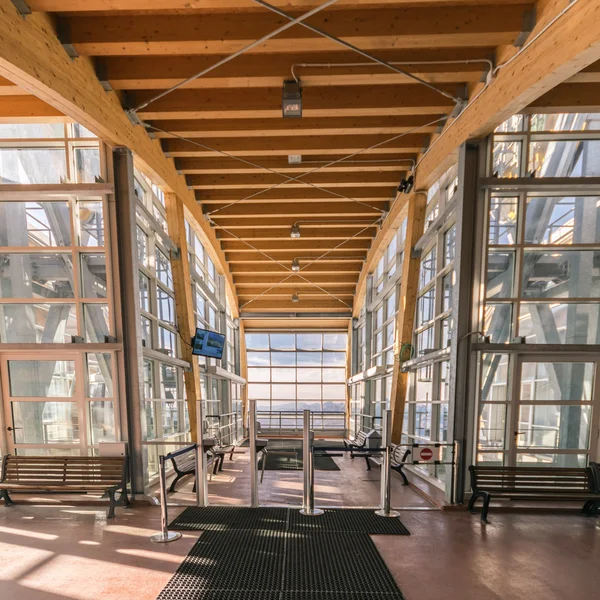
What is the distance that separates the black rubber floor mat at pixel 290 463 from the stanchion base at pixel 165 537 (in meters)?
3.33

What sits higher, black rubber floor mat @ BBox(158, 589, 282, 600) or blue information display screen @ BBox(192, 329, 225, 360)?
blue information display screen @ BBox(192, 329, 225, 360)

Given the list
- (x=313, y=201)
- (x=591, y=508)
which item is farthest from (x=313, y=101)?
(x=591, y=508)

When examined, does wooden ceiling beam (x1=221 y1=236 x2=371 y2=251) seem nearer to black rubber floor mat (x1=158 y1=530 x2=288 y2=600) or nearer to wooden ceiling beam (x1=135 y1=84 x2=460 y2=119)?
wooden ceiling beam (x1=135 y1=84 x2=460 y2=119)

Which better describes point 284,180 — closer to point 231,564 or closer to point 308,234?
point 308,234

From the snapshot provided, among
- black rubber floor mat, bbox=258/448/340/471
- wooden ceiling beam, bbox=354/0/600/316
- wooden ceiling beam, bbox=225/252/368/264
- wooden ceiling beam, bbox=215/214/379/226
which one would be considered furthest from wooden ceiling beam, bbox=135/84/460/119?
wooden ceiling beam, bbox=225/252/368/264

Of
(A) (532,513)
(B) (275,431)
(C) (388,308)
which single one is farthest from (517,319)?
(B) (275,431)

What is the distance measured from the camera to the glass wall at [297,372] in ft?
60.8

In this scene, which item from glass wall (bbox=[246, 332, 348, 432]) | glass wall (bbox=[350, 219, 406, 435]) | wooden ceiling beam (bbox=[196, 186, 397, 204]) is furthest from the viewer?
glass wall (bbox=[246, 332, 348, 432])

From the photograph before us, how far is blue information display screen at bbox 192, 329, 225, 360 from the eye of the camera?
23.5 feet

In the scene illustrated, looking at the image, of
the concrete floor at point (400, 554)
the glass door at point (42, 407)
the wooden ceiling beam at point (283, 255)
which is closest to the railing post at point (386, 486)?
the concrete floor at point (400, 554)

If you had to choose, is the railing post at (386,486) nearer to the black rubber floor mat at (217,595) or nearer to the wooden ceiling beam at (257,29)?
the black rubber floor mat at (217,595)

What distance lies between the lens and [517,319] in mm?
5277

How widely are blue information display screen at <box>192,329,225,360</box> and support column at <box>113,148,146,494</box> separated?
6.49 feet

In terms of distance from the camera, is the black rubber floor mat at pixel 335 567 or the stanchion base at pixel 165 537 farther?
the stanchion base at pixel 165 537
